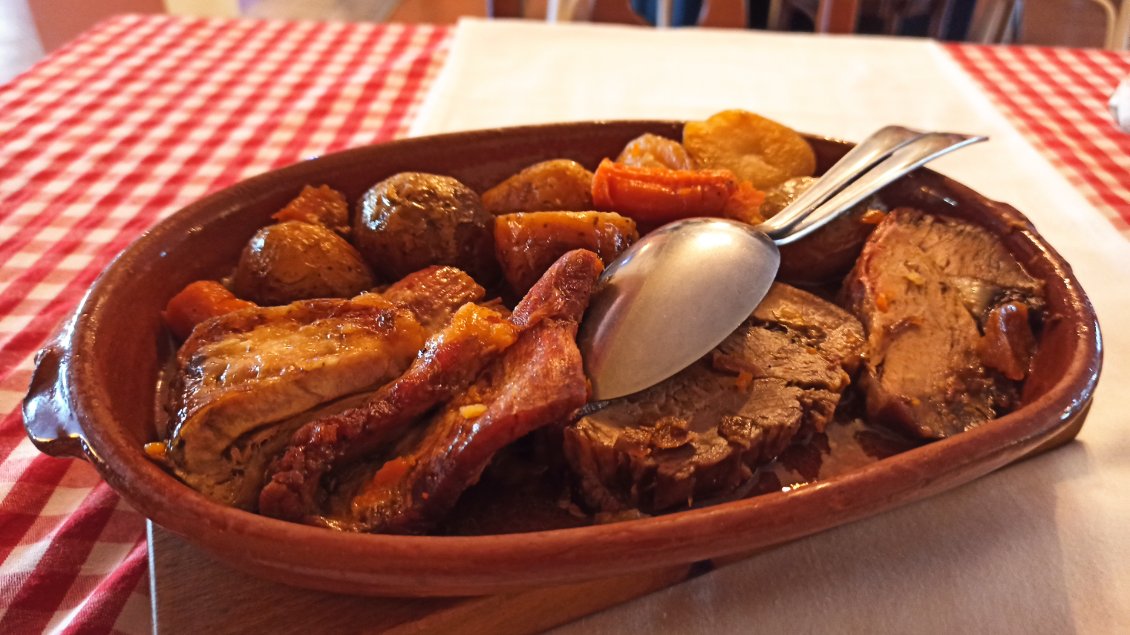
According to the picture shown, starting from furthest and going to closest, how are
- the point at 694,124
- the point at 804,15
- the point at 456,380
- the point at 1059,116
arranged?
the point at 804,15 → the point at 1059,116 → the point at 694,124 → the point at 456,380

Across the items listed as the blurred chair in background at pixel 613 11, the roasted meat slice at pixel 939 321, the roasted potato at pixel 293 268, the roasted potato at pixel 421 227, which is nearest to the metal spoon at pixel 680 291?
the roasted meat slice at pixel 939 321

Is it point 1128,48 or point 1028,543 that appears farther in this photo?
point 1128,48

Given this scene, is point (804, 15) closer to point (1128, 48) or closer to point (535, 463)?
point (1128, 48)

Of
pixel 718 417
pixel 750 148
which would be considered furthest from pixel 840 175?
pixel 718 417

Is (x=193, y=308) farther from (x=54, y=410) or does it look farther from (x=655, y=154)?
(x=655, y=154)

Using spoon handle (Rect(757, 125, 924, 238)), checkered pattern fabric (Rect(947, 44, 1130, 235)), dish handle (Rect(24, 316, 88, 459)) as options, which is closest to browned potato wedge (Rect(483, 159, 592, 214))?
spoon handle (Rect(757, 125, 924, 238))

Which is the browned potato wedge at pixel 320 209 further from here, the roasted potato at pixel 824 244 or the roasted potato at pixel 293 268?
the roasted potato at pixel 824 244

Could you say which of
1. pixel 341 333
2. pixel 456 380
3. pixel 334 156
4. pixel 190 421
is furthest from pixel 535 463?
pixel 334 156

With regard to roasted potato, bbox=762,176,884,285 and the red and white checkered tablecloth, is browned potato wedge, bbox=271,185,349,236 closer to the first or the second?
the red and white checkered tablecloth
